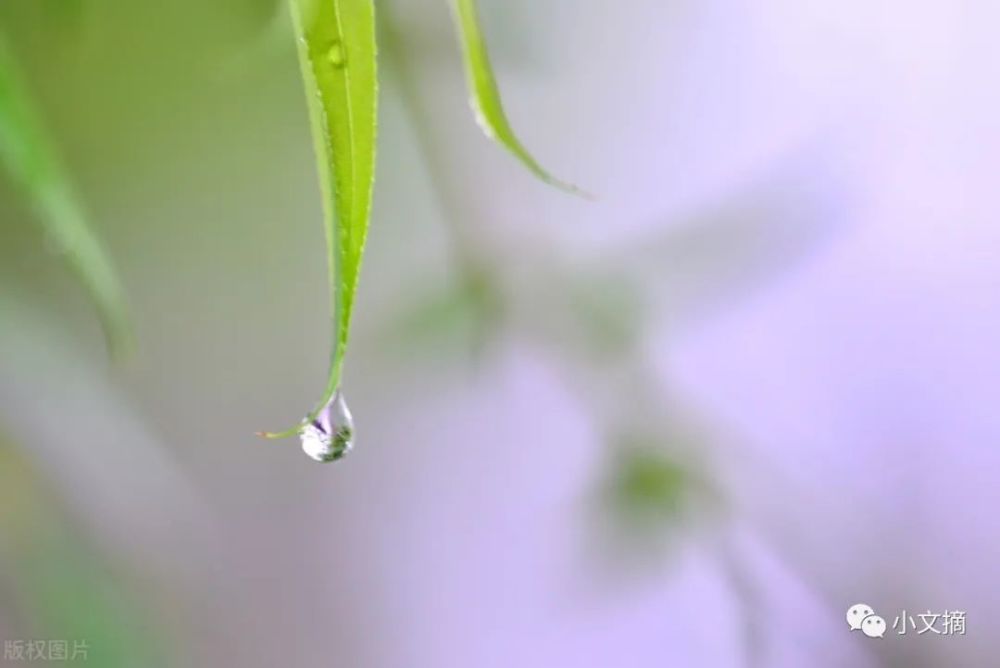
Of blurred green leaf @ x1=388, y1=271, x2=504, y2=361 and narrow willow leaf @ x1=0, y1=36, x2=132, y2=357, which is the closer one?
narrow willow leaf @ x1=0, y1=36, x2=132, y2=357

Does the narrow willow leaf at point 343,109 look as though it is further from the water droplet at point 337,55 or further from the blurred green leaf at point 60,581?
the blurred green leaf at point 60,581

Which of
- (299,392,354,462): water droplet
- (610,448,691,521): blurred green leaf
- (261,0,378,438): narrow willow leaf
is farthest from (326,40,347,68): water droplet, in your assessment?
(610,448,691,521): blurred green leaf

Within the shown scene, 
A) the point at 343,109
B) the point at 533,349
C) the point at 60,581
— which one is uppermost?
the point at 343,109

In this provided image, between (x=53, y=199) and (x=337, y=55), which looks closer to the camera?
(x=337, y=55)

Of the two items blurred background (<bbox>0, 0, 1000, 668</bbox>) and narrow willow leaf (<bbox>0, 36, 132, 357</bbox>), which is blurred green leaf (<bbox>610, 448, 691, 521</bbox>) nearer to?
blurred background (<bbox>0, 0, 1000, 668</bbox>)

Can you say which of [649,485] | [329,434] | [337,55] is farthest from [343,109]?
[649,485]

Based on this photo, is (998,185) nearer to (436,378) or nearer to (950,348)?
(950,348)

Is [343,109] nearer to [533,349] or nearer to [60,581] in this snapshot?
[533,349]
